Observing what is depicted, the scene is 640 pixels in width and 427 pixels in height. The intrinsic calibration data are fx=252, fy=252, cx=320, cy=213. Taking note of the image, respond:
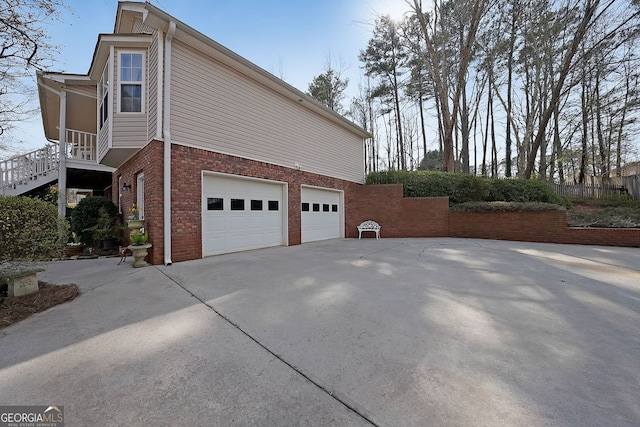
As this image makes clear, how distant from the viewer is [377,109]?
66.0 ft

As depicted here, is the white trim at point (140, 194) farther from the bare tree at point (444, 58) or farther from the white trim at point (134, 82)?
the bare tree at point (444, 58)

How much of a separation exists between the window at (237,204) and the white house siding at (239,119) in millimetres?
1297

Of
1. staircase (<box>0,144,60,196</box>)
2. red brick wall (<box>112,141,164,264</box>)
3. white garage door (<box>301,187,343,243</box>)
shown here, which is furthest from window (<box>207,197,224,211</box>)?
staircase (<box>0,144,60,196</box>)

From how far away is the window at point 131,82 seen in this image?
6336mm

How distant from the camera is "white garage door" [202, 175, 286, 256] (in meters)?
6.54

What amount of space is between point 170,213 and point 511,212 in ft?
37.0

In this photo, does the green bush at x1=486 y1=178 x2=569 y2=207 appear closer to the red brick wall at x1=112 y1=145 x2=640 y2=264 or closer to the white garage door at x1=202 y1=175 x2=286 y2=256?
the red brick wall at x1=112 y1=145 x2=640 y2=264

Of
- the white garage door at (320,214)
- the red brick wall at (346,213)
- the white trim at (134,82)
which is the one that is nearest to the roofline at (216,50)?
the white trim at (134,82)

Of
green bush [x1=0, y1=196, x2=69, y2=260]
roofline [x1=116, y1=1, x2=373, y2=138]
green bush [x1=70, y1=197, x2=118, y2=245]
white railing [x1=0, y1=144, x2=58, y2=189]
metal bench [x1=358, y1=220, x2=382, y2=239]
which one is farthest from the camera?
metal bench [x1=358, y1=220, x2=382, y2=239]

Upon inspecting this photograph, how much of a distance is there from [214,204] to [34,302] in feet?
12.2

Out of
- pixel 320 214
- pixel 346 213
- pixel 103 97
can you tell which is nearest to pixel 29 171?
pixel 103 97

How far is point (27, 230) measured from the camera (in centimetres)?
357

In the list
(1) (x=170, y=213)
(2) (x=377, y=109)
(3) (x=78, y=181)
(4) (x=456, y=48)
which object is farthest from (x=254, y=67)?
(2) (x=377, y=109)

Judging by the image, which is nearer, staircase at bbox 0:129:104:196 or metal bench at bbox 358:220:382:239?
staircase at bbox 0:129:104:196
